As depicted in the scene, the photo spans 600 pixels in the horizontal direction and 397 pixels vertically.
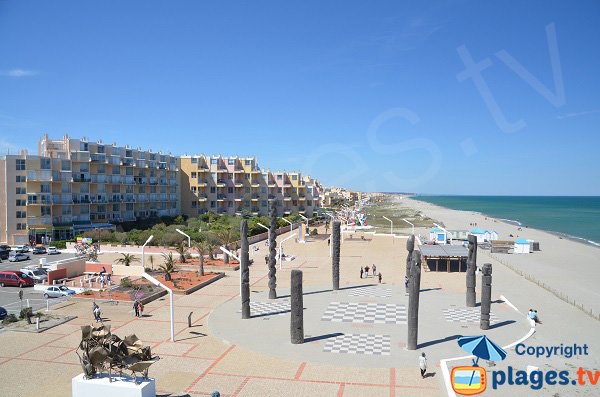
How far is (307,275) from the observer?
127ft

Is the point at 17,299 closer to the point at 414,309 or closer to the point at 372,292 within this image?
the point at 372,292

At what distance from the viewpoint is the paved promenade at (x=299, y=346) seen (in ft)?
53.9

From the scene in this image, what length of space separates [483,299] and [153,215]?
200 feet

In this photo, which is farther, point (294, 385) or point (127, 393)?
point (294, 385)

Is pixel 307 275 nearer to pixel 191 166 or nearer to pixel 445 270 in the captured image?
pixel 445 270

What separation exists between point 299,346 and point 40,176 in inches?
1895

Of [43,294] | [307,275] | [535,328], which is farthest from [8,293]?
[535,328]

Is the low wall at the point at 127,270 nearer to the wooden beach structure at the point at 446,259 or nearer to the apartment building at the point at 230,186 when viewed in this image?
the wooden beach structure at the point at 446,259

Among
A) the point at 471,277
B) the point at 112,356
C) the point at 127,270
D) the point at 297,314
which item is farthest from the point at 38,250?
the point at 471,277

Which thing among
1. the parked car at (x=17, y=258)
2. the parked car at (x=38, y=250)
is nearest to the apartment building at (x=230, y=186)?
the parked car at (x=38, y=250)

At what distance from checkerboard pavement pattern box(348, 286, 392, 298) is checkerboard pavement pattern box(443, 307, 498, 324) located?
496 cm

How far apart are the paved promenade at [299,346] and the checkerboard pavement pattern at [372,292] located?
70mm

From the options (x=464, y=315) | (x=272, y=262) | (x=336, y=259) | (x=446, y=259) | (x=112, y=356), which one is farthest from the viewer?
(x=446, y=259)

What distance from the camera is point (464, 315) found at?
25.4 metres
